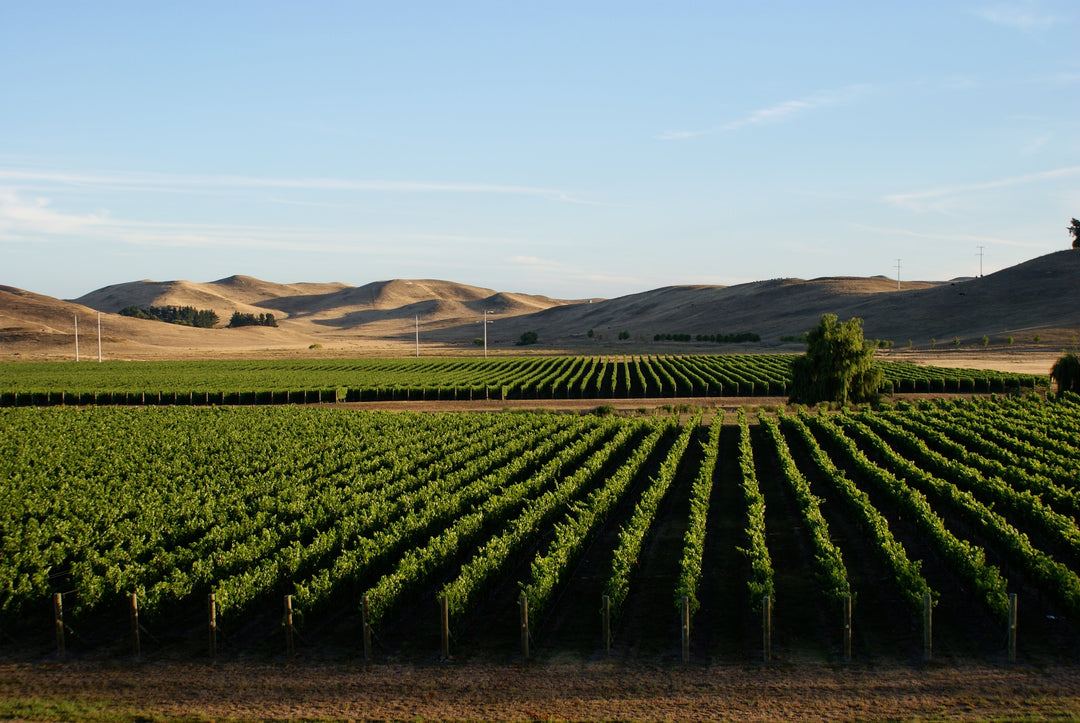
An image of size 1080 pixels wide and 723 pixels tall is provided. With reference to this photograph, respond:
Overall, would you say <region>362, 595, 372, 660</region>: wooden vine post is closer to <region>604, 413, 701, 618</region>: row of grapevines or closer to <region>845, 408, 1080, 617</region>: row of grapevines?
<region>604, 413, 701, 618</region>: row of grapevines

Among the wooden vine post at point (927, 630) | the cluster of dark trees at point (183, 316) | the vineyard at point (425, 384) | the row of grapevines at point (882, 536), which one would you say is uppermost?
the cluster of dark trees at point (183, 316)

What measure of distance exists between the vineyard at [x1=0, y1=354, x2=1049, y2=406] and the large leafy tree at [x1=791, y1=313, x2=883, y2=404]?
12.6ft

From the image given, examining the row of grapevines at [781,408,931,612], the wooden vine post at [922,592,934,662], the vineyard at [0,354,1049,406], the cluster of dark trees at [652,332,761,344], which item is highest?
the cluster of dark trees at [652,332,761,344]

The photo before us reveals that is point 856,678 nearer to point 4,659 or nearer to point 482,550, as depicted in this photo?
point 482,550

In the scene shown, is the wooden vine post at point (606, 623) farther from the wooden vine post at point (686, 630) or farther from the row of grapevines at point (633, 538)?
the wooden vine post at point (686, 630)

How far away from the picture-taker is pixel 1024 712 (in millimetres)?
11586

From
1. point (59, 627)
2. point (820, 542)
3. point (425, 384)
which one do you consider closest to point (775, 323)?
point (425, 384)

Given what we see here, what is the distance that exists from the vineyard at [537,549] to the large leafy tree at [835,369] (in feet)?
47.4

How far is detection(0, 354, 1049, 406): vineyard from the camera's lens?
5550 cm

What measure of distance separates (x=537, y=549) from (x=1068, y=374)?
149 feet

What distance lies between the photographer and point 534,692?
40.4 feet

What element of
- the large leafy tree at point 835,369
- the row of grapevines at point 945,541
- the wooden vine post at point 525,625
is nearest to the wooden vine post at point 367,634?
the wooden vine post at point 525,625

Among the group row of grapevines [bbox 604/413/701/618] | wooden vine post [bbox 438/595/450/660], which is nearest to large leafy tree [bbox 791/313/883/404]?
row of grapevines [bbox 604/413/701/618]

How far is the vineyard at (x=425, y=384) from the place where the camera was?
55500mm
